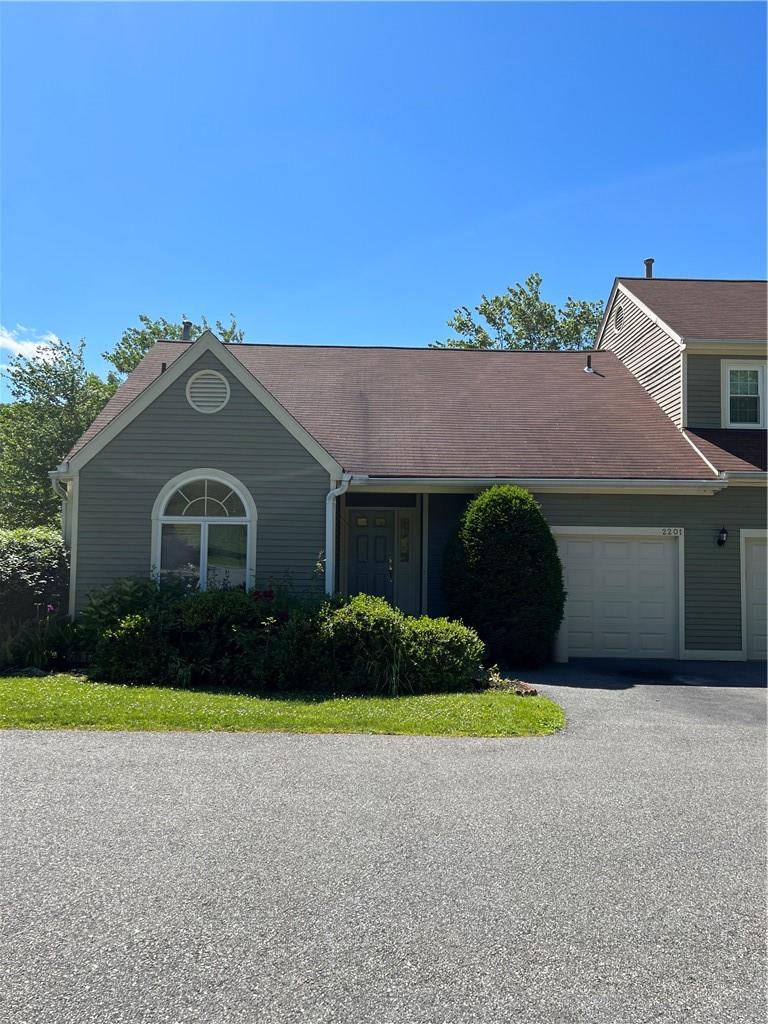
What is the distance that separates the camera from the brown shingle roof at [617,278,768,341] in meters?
14.5

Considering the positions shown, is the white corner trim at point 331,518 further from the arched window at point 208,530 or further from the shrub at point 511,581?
the shrub at point 511,581

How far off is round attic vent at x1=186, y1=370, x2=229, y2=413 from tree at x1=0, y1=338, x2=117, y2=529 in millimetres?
16993

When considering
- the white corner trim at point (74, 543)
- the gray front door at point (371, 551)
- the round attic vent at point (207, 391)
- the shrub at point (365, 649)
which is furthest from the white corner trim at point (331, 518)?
the white corner trim at point (74, 543)

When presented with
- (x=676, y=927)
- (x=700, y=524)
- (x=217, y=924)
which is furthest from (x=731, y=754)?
(x=700, y=524)

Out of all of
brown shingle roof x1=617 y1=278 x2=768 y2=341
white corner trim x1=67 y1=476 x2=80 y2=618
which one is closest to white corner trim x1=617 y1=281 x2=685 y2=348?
brown shingle roof x1=617 y1=278 x2=768 y2=341

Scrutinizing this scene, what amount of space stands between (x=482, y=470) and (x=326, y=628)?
4.83 m

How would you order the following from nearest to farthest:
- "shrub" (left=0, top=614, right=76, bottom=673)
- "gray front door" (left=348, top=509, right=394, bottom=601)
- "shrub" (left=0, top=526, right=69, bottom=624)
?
"shrub" (left=0, top=614, right=76, bottom=673)
"shrub" (left=0, top=526, right=69, bottom=624)
"gray front door" (left=348, top=509, right=394, bottom=601)

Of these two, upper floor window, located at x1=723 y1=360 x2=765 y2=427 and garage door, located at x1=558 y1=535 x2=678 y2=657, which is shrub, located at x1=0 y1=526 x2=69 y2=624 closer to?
garage door, located at x1=558 y1=535 x2=678 y2=657

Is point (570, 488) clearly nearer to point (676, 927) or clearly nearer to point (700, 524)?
point (700, 524)

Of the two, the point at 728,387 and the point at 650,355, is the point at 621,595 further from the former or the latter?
the point at 650,355

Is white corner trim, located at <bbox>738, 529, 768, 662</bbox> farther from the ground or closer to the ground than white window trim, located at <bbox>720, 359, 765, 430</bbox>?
closer to the ground

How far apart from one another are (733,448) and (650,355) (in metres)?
3.28

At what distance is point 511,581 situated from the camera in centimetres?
1161

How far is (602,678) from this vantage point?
36.5 ft
